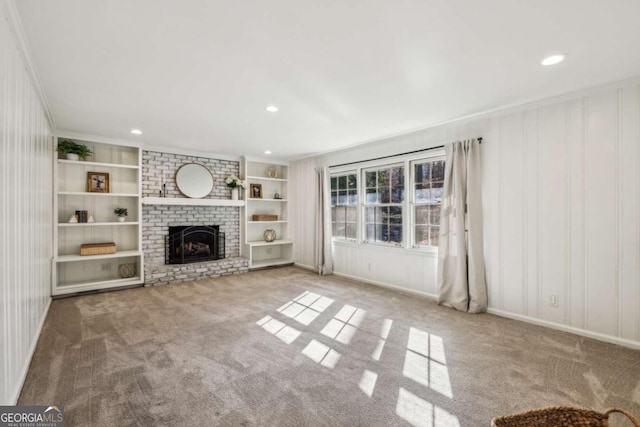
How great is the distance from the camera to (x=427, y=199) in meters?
4.31

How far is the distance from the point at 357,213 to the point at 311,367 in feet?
10.9

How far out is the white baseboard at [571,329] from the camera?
267 centimetres

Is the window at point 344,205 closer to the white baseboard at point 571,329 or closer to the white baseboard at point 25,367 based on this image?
the white baseboard at point 571,329

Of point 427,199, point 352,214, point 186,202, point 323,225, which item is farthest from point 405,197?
point 186,202

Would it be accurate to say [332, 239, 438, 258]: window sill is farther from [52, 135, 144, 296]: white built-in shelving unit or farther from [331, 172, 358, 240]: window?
[52, 135, 144, 296]: white built-in shelving unit

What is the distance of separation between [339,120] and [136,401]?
3.44 meters

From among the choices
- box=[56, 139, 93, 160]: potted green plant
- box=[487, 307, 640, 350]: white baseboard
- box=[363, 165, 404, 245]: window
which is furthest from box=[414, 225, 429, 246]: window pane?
box=[56, 139, 93, 160]: potted green plant

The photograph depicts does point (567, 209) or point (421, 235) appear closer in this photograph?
point (567, 209)

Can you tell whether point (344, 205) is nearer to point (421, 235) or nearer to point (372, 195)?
point (372, 195)

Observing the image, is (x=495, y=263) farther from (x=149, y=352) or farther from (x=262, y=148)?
(x=262, y=148)

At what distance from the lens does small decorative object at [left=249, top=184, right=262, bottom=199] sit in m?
6.47

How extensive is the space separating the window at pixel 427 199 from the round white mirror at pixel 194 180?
4.01m

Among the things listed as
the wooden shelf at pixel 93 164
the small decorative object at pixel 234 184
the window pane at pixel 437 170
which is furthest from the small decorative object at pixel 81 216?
the window pane at pixel 437 170

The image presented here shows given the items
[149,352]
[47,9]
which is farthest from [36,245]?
[47,9]
